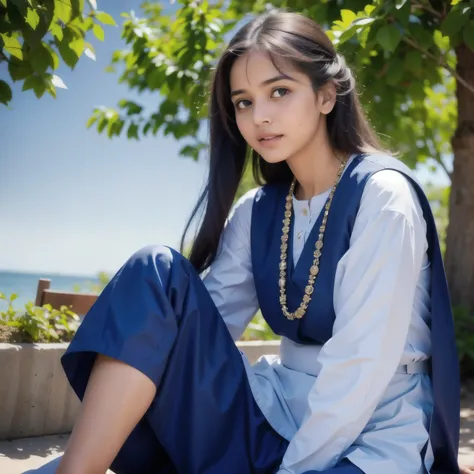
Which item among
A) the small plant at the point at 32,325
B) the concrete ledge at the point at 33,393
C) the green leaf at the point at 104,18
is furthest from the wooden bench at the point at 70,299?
the green leaf at the point at 104,18

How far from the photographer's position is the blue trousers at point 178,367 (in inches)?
64.4

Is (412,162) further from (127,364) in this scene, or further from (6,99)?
(127,364)

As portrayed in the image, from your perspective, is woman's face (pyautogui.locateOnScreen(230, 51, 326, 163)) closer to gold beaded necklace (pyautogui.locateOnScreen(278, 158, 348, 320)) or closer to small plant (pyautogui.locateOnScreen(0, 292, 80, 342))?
gold beaded necklace (pyautogui.locateOnScreen(278, 158, 348, 320))

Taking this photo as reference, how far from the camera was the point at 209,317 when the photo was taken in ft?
5.87

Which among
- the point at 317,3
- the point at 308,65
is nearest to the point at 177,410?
the point at 308,65

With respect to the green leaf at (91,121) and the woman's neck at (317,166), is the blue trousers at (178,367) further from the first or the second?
the green leaf at (91,121)

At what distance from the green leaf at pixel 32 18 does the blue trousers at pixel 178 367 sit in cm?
103

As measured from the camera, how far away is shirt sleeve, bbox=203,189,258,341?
86.0 inches

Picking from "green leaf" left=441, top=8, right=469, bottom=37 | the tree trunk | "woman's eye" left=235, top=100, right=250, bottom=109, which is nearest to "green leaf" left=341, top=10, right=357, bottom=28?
"green leaf" left=441, top=8, right=469, bottom=37

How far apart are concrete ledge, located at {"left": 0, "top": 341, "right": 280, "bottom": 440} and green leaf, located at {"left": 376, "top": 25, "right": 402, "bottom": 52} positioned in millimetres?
1773

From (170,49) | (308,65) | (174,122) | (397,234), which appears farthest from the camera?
(174,122)

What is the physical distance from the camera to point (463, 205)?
4391 millimetres

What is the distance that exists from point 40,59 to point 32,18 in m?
0.20

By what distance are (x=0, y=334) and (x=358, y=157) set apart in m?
1.60
